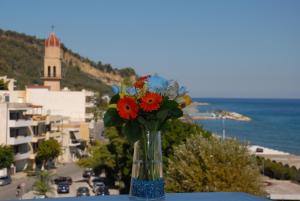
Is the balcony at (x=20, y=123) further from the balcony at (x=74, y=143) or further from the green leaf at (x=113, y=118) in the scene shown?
the green leaf at (x=113, y=118)

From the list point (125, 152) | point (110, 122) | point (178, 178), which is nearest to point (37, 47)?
point (125, 152)

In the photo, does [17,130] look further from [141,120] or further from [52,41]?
[141,120]

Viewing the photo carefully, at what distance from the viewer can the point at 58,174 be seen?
3672cm

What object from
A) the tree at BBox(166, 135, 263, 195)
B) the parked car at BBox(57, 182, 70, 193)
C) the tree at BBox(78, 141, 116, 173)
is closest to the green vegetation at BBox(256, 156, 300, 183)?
the tree at BBox(78, 141, 116, 173)

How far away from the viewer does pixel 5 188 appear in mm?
29641

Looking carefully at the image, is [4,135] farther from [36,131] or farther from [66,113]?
[66,113]

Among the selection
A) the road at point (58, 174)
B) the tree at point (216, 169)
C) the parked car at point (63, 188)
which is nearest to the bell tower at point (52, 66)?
the road at point (58, 174)

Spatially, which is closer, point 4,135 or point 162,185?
point 162,185

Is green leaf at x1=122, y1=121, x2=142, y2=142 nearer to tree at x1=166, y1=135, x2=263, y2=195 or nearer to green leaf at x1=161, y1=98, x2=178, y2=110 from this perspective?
green leaf at x1=161, y1=98, x2=178, y2=110

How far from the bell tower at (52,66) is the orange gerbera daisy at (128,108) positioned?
174 ft

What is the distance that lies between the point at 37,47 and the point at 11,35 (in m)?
6.74

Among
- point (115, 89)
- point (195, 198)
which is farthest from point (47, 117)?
point (115, 89)

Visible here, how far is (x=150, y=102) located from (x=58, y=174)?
34.1 metres

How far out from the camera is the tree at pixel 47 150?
3872cm
